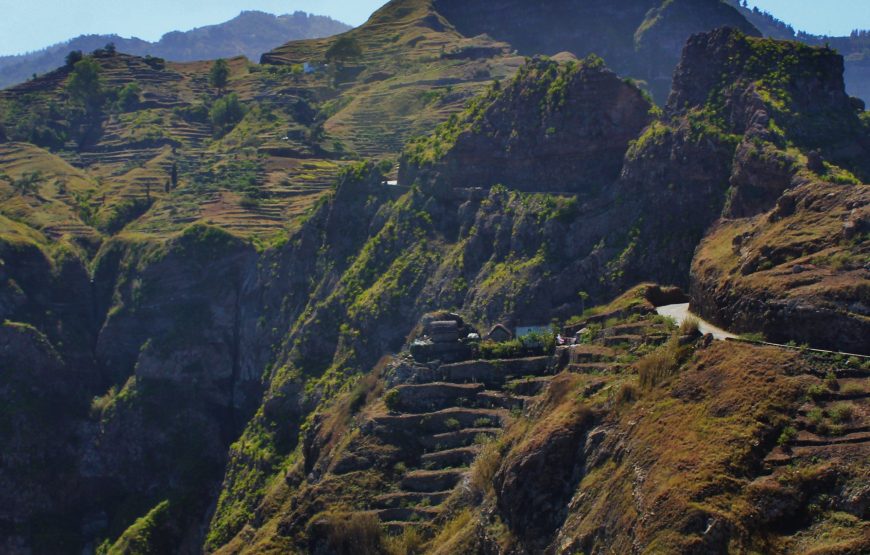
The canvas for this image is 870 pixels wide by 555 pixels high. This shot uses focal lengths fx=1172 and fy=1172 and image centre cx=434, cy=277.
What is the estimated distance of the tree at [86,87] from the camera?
441 ft

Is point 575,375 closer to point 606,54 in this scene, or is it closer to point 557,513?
point 557,513

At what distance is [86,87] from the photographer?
135125 mm

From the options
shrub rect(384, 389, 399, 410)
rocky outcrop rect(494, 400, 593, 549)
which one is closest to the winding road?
rocky outcrop rect(494, 400, 593, 549)

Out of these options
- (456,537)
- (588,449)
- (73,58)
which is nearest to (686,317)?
(588,449)

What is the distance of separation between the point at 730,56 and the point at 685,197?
364 inches

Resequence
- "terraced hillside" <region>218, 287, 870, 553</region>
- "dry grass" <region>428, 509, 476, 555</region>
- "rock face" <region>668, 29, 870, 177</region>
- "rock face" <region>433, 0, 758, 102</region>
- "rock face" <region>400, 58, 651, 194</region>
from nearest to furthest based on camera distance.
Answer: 1. "terraced hillside" <region>218, 287, 870, 553</region>
2. "dry grass" <region>428, 509, 476, 555</region>
3. "rock face" <region>668, 29, 870, 177</region>
4. "rock face" <region>400, 58, 651, 194</region>
5. "rock face" <region>433, 0, 758, 102</region>

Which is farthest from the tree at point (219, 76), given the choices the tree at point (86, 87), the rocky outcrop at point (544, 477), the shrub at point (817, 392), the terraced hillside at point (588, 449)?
the shrub at point (817, 392)

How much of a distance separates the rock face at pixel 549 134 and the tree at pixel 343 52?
6360cm

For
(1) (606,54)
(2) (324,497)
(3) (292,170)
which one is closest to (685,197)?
(2) (324,497)

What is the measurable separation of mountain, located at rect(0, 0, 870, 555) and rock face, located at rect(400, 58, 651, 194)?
0.57 ft

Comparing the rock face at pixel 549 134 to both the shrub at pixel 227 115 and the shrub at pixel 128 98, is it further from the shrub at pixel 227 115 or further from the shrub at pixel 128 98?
the shrub at pixel 128 98

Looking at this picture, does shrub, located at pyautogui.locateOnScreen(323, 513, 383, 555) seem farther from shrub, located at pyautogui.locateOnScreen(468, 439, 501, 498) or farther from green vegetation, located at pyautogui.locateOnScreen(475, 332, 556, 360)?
green vegetation, located at pyautogui.locateOnScreen(475, 332, 556, 360)

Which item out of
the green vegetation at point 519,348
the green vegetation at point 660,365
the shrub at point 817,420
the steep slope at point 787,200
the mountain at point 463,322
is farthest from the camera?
the green vegetation at point 519,348

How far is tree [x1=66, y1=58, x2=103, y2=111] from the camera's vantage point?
134 m
